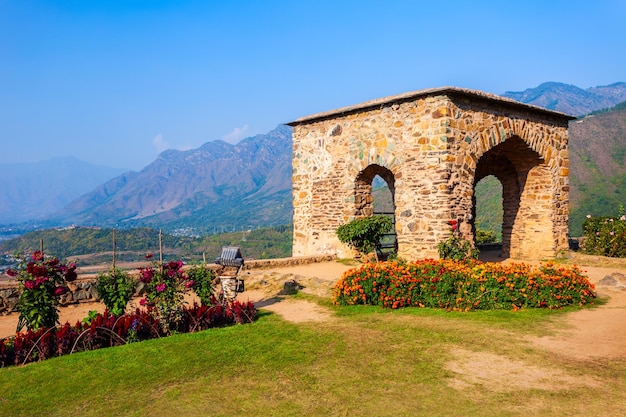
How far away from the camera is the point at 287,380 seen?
5621 millimetres

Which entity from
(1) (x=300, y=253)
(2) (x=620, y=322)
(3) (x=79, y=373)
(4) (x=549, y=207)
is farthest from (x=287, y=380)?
(4) (x=549, y=207)

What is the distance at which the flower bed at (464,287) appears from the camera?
913cm

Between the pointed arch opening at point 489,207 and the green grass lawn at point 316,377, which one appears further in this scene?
the pointed arch opening at point 489,207

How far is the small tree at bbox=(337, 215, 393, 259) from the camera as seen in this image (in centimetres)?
1511

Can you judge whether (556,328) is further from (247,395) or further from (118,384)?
(118,384)

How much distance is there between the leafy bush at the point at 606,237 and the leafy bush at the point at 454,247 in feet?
19.6

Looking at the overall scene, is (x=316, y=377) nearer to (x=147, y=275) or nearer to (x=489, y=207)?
(x=147, y=275)

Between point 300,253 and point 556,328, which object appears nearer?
point 556,328

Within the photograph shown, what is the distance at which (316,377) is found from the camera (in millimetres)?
5668

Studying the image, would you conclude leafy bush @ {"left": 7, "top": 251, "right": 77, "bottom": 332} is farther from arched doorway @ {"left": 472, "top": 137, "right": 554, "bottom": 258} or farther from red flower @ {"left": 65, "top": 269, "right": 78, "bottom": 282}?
arched doorway @ {"left": 472, "top": 137, "right": 554, "bottom": 258}

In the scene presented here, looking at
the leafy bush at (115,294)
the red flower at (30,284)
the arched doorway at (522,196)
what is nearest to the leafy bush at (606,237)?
the arched doorway at (522,196)

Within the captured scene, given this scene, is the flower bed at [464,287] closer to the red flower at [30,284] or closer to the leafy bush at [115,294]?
the leafy bush at [115,294]

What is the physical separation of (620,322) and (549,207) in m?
9.52

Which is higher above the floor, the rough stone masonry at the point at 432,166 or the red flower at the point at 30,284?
the rough stone masonry at the point at 432,166
